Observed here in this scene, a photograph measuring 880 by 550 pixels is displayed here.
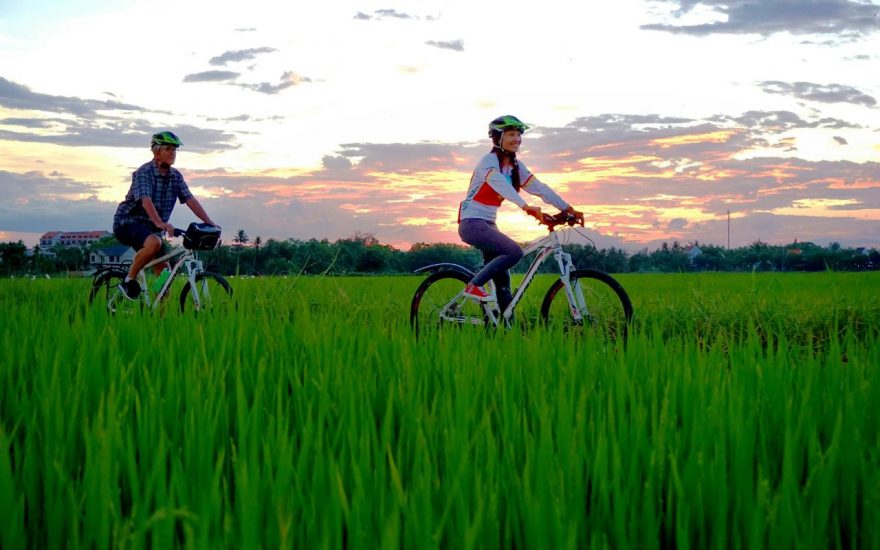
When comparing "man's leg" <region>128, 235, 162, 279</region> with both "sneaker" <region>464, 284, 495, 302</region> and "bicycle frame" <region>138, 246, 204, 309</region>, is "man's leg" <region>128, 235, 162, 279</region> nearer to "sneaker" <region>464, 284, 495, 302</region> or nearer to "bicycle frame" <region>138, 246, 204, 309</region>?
"bicycle frame" <region>138, 246, 204, 309</region>

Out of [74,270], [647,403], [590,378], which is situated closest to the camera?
[647,403]

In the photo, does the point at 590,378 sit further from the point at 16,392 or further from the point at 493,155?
the point at 493,155

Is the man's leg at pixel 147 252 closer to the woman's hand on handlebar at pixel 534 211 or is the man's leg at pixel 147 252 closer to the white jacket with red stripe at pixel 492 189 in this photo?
the white jacket with red stripe at pixel 492 189

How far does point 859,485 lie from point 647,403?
0.83m

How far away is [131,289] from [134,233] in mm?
628

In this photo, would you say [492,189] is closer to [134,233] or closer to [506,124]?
[506,124]

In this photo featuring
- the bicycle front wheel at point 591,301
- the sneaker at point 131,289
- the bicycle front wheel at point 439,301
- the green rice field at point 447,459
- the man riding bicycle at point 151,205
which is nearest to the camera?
the green rice field at point 447,459

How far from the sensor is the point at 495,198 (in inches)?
239

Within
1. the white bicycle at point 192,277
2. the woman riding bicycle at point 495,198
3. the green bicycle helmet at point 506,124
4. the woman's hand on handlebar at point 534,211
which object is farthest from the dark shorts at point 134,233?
the woman's hand on handlebar at point 534,211

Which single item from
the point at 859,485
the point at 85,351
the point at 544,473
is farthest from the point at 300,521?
the point at 85,351

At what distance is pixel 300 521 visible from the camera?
164cm

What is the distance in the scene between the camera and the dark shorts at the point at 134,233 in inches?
297

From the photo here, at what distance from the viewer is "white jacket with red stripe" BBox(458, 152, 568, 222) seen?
19.2 ft

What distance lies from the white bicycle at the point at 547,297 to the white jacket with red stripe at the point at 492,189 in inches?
14.7
